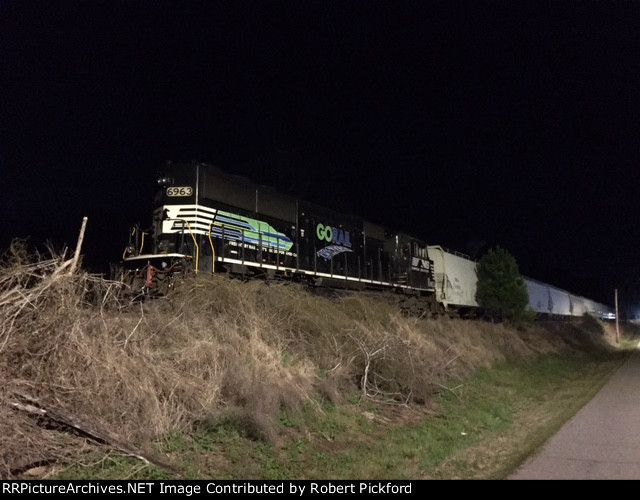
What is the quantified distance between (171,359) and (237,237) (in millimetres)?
7019

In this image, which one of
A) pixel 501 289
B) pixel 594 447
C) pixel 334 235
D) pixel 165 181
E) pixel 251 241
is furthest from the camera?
pixel 501 289

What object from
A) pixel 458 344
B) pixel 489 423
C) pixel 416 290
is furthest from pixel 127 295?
pixel 416 290

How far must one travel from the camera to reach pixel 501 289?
30.4 metres

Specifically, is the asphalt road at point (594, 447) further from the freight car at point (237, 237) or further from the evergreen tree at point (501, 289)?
the evergreen tree at point (501, 289)

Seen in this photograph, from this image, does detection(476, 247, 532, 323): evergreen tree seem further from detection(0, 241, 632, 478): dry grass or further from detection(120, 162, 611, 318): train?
detection(0, 241, 632, 478): dry grass

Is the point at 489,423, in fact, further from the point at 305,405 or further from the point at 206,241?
the point at 206,241

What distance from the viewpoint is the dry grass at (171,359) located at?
5.93 meters

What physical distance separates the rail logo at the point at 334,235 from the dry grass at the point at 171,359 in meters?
5.76

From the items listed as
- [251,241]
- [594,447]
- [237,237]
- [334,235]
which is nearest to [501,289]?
[334,235]

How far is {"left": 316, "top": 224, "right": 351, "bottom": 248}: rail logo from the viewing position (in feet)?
60.4

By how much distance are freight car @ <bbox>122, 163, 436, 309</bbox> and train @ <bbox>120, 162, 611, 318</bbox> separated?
1.0 inches

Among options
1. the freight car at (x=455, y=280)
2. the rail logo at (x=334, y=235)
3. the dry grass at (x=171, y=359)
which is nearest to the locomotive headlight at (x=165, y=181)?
the dry grass at (x=171, y=359)

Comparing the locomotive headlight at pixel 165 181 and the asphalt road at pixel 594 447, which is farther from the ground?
the locomotive headlight at pixel 165 181

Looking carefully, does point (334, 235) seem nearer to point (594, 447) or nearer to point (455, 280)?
point (594, 447)
